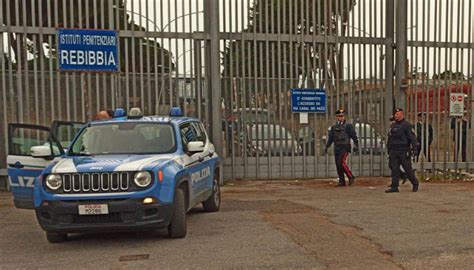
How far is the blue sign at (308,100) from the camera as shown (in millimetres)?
12531

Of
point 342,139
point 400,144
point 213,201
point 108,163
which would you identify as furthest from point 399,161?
point 108,163

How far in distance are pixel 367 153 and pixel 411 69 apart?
8.78 ft

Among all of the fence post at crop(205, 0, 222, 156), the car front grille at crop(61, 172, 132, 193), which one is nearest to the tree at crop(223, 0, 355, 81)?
the fence post at crop(205, 0, 222, 156)

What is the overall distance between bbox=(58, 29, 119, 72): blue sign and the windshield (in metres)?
4.73

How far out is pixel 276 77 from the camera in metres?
12.5

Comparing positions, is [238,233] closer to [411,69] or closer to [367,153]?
[367,153]

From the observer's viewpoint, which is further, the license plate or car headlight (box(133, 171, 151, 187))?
car headlight (box(133, 171, 151, 187))

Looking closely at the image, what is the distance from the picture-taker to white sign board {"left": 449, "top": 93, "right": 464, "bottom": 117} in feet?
43.4

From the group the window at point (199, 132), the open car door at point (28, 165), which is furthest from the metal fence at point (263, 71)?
the open car door at point (28, 165)

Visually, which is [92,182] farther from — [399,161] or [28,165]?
[399,161]

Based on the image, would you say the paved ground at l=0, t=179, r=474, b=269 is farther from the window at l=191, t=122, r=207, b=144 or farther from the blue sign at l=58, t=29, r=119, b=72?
the blue sign at l=58, t=29, r=119, b=72

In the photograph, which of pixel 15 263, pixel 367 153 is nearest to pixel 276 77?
pixel 367 153

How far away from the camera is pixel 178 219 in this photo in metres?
6.08

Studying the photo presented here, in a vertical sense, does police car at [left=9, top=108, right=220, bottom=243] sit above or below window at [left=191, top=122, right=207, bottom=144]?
below
